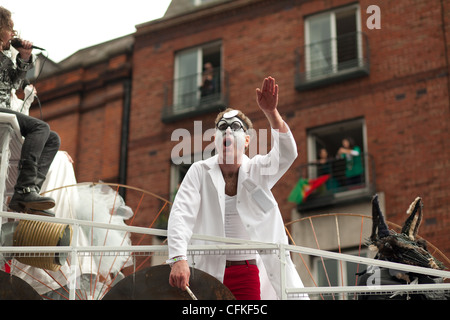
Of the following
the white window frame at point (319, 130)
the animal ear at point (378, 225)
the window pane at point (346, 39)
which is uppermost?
the window pane at point (346, 39)

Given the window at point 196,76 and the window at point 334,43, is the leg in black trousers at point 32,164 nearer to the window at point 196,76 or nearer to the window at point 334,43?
the window at point 334,43

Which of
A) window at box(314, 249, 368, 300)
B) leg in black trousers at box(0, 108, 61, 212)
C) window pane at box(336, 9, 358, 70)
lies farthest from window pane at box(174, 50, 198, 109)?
leg in black trousers at box(0, 108, 61, 212)

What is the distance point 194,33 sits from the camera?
24438 mm

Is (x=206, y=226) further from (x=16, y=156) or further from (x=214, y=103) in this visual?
(x=214, y=103)

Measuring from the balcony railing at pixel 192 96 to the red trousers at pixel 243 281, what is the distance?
585 inches

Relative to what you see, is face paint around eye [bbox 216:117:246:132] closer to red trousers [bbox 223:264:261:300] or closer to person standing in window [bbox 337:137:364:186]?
red trousers [bbox 223:264:261:300]

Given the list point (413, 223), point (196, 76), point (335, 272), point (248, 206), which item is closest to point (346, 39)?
point (196, 76)

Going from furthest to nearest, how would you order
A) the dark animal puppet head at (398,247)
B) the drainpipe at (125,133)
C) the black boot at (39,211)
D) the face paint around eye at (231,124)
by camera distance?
the drainpipe at (125,133) < the black boot at (39,211) < the dark animal puppet head at (398,247) < the face paint around eye at (231,124)

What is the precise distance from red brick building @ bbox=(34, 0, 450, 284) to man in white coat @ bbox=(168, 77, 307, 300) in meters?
10.7

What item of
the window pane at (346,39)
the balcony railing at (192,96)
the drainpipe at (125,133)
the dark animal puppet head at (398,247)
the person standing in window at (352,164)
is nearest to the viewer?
the dark animal puppet head at (398,247)

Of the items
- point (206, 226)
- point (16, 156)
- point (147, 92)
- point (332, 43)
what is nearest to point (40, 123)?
point (16, 156)

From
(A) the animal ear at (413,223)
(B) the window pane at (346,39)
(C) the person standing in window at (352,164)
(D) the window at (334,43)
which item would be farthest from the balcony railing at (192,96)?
(A) the animal ear at (413,223)

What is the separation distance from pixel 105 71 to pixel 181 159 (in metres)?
4.11

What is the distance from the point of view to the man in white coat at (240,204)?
7809mm
